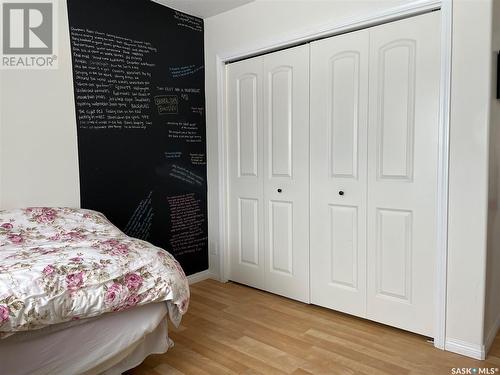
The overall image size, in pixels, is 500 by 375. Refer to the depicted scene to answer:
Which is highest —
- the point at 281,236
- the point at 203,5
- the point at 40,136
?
the point at 203,5

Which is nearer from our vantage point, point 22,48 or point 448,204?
point 448,204

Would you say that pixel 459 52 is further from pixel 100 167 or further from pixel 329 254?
pixel 100 167

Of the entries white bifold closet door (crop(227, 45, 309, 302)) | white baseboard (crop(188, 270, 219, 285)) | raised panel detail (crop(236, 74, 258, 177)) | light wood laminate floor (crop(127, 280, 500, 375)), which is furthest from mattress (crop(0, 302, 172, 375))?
raised panel detail (crop(236, 74, 258, 177))

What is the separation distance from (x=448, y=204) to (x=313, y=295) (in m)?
1.19

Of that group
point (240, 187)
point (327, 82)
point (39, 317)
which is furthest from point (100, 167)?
point (327, 82)

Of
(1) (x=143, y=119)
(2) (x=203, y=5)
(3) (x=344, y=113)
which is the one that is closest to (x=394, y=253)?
(3) (x=344, y=113)

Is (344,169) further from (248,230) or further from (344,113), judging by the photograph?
(248,230)

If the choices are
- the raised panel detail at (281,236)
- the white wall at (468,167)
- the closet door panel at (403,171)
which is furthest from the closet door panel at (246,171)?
the white wall at (468,167)

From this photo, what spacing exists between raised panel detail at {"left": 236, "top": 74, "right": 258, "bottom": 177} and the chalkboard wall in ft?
1.36

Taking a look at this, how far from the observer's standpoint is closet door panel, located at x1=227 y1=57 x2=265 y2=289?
3.11 m

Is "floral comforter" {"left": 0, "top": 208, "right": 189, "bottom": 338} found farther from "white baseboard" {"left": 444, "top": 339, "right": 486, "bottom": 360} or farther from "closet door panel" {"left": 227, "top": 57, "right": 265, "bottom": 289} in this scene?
"white baseboard" {"left": 444, "top": 339, "right": 486, "bottom": 360}

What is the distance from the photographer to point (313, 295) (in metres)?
2.85

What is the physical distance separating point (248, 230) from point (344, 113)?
1289mm

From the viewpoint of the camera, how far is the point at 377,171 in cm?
245
